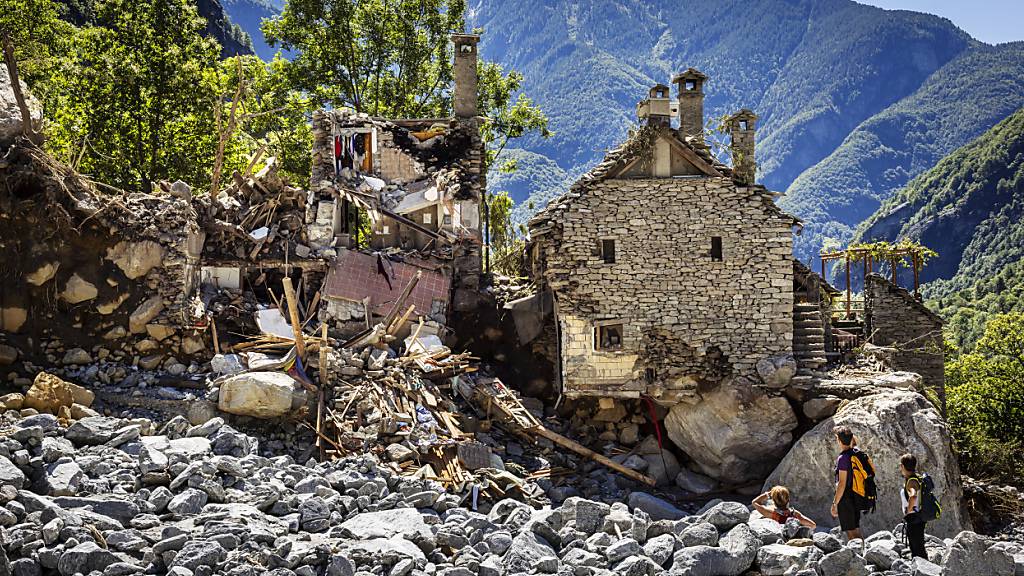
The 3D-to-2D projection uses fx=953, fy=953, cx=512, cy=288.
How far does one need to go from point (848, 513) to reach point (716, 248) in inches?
294

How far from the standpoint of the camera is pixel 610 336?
59.7ft

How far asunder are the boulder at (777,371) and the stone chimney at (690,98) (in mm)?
5816

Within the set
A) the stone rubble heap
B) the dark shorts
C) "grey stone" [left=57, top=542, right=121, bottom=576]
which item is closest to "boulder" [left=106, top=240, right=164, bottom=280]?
the stone rubble heap

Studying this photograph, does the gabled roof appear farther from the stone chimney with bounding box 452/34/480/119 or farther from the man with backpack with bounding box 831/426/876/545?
the man with backpack with bounding box 831/426/876/545

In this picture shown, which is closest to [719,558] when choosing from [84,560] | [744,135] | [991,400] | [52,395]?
[84,560]

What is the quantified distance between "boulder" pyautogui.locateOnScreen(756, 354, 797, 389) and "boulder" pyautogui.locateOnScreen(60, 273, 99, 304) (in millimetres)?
12315

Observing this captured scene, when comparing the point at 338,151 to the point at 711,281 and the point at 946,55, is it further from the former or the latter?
the point at 946,55

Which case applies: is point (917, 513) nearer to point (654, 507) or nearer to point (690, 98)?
point (654, 507)

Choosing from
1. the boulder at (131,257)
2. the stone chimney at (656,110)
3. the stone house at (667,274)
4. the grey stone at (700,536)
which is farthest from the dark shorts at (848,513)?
the boulder at (131,257)

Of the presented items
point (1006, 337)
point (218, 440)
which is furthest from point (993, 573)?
point (1006, 337)

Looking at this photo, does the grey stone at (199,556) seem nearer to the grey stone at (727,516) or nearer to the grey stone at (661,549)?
the grey stone at (661,549)

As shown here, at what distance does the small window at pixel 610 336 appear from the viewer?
18.1 m

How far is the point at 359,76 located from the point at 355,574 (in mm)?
23378

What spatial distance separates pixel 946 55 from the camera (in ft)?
397
